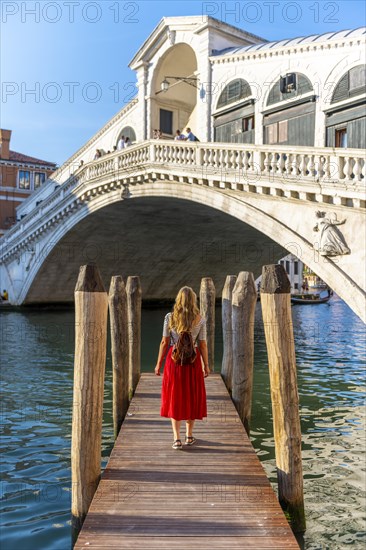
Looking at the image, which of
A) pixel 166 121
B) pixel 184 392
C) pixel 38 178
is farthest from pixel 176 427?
pixel 38 178

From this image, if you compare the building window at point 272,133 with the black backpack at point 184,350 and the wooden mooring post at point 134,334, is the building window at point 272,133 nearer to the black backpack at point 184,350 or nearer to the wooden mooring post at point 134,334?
the wooden mooring post at point 134,334

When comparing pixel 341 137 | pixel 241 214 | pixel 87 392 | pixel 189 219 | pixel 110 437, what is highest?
pixel 341 137

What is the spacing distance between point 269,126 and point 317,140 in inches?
77.8

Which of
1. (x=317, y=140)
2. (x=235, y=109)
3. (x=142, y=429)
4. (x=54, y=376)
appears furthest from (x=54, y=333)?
(x=142, y=429)

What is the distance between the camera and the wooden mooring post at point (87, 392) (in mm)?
4074

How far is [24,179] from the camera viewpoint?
3556cm

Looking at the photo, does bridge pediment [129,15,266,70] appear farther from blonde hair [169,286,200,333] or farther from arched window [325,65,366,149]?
blonde hair [169,286,200,333]

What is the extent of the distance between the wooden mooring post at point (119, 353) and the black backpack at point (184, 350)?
166cm

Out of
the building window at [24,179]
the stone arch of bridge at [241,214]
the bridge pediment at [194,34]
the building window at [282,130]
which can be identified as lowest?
the stone arch of bridge at [241,214]

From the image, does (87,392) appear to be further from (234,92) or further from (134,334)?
(234,92)

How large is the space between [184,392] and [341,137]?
33.3 ft

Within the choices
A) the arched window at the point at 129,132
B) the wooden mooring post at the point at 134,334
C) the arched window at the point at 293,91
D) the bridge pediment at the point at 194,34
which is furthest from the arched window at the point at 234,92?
the wooden mooring post at the point at 134,334

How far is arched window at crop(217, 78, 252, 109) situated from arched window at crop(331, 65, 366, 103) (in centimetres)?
339

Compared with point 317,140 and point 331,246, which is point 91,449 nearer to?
point 331,246
